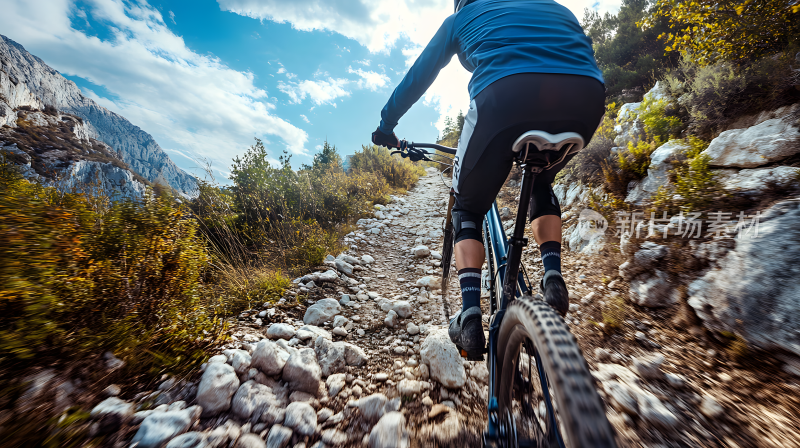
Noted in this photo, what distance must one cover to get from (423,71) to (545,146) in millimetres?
954

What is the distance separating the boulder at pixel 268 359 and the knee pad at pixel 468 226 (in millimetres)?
1352

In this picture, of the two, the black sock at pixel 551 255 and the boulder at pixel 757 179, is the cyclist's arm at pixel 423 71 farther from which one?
the boulder at pixel 757 179

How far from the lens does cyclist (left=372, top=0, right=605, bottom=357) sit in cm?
114

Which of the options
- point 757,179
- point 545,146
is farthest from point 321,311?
point 757,179

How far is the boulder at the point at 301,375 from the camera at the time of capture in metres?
1.67

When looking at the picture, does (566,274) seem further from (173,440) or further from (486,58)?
(173,440)

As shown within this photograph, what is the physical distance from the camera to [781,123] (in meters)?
2.58

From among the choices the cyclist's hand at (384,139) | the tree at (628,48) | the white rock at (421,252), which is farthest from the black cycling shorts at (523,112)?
the tree at (628,48)

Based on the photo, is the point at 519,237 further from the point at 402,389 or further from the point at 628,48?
the point at 628,48

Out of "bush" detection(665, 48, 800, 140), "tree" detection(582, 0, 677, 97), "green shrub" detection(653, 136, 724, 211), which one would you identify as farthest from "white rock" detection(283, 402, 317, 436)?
"tree" detection(582, 0, 677, 97)

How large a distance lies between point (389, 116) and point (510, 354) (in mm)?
1722

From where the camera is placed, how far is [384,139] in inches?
90.3

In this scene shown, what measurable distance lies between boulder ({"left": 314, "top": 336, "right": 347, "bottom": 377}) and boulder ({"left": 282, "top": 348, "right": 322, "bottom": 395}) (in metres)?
0.12

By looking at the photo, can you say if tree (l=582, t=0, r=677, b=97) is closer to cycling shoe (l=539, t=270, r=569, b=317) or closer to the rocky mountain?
cycling shoe (l=539, t=270, r=569, b=317)
